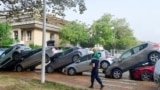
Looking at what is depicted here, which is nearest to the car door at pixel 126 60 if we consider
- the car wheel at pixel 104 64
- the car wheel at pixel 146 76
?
the car wheel at pixel 146 76

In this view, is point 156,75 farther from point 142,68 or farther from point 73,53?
point 73,53

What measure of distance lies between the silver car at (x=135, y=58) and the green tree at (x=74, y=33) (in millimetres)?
36683

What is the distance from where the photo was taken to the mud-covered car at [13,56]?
24.6 m

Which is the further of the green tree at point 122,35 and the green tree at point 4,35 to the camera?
the green tree at point 122,35

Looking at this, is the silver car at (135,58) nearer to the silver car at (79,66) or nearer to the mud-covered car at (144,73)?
the mud-covered car at (144,73)

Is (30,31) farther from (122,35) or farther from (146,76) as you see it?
(146,76)

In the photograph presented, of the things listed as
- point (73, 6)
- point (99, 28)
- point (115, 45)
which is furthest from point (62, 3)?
point (115, 45)

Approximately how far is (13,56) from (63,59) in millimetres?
4088

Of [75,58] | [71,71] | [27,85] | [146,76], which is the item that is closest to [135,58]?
[146,76]

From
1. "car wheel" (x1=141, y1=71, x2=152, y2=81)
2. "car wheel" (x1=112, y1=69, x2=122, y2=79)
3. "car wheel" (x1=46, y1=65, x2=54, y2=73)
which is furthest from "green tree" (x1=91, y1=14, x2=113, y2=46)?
"car wheel" (x1=141, y1=71, x2=152, y2=81)

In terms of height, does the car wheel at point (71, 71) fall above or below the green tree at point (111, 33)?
below

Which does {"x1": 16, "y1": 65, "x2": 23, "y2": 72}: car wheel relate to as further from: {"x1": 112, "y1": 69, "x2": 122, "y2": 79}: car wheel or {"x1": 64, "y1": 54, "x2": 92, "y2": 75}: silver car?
{"x1": 112, "y1": 69, "x2": 122, "y2": 79}: car wheel

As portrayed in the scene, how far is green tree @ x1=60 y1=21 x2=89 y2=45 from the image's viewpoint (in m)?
57.5

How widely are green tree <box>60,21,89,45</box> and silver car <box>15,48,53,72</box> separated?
32.0 meters
